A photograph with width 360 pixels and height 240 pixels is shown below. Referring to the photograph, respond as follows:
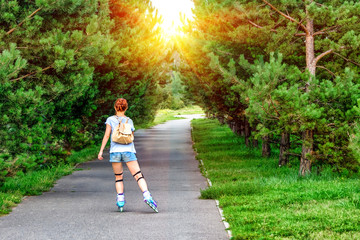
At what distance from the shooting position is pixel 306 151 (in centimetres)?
1048

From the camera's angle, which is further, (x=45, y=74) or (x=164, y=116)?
(x=164, y=116)

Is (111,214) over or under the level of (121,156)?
under

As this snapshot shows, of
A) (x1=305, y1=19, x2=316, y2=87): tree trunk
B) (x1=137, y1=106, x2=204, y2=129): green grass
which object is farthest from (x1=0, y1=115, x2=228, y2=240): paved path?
(x1=137, y1=106, x2=204, y2=129): green grass

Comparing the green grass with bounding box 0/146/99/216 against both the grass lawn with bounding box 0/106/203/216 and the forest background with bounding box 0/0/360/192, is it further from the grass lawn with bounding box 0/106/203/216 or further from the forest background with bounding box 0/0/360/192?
the forest background with bounding box 0/0/360/192

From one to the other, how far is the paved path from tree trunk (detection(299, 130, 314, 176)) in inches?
91.2

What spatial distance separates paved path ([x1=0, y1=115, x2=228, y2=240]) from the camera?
5.82 metres

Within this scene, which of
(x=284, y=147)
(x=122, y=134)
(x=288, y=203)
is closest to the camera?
(x=122, y=134)

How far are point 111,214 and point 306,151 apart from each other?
5306 mm

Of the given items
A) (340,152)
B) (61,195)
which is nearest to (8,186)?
(61,195)

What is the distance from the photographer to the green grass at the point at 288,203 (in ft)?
18.7

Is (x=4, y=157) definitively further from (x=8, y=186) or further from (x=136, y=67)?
(x=136, y=67)

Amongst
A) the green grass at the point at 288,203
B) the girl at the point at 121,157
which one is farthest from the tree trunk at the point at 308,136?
the girl at the point at 121,157

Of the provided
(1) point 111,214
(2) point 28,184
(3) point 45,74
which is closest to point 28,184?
(2) point 28,184

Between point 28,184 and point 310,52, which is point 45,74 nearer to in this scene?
point 28,184
